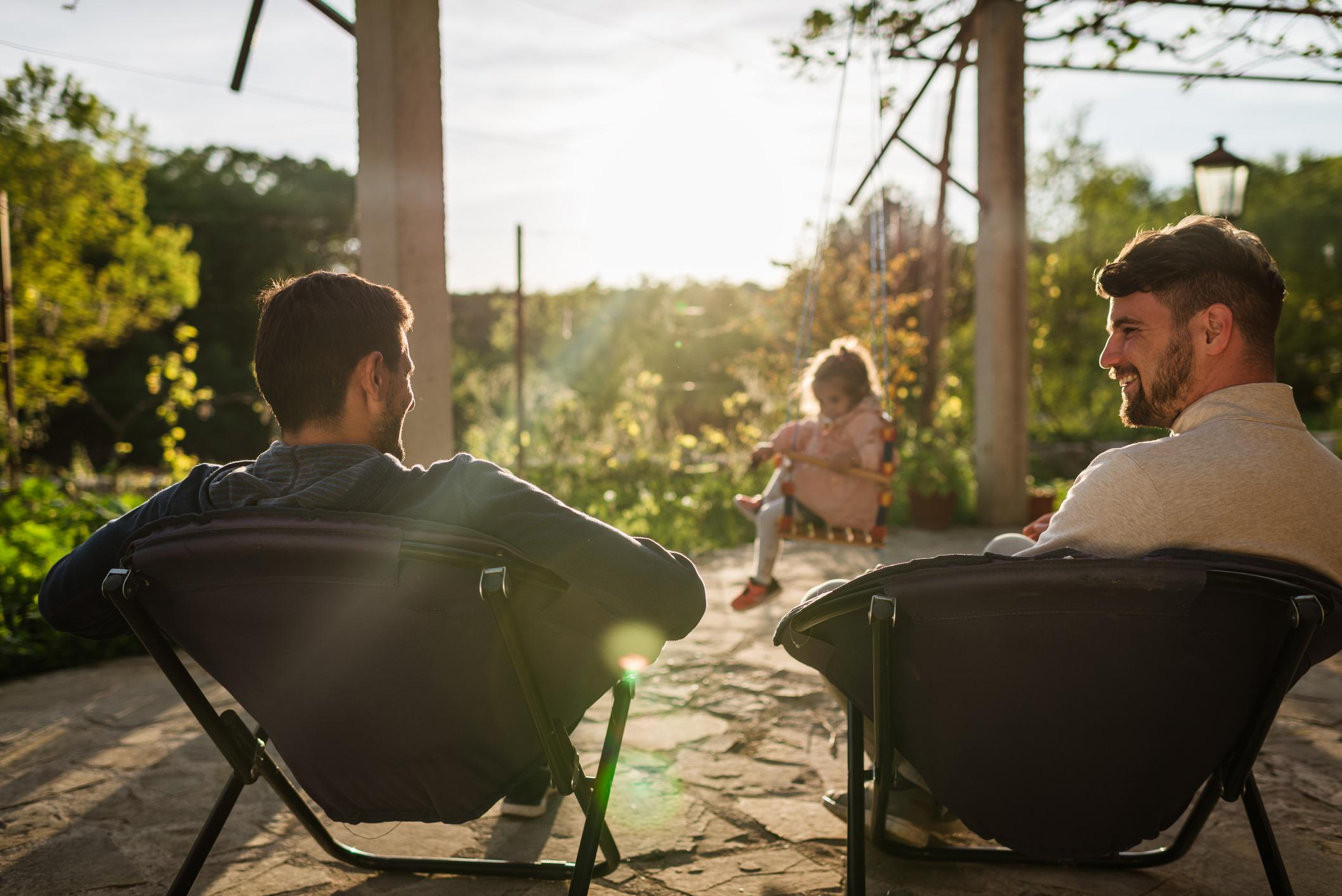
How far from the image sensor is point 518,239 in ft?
45.5

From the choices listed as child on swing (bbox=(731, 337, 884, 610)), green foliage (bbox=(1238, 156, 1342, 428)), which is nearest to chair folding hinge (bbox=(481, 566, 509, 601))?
child on swing (bbox=(731, 337, 884, 610))

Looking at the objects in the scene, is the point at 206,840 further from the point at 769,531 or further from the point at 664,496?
the point at 664,496

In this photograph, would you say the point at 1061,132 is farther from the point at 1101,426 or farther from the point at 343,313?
the point at 343,313

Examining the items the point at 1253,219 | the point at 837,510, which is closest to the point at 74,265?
the point at 837,510

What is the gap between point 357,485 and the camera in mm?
1612

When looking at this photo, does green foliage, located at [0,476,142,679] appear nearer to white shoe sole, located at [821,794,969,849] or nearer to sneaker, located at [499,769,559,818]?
sneaker, located at [499,769,559,818]

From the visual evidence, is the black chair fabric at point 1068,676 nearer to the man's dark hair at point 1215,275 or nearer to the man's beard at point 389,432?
the man's dark hair at point 1215,275

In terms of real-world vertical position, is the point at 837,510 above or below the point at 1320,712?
above

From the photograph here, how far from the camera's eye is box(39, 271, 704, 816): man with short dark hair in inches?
61.0

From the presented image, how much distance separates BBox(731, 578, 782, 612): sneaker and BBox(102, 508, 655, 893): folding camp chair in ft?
8.56

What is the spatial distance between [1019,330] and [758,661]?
4.73m

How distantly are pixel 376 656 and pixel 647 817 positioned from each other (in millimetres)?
1296

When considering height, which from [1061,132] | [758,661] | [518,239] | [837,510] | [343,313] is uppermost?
[1061,132]

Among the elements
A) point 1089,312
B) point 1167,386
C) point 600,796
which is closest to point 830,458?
point 1167,386
